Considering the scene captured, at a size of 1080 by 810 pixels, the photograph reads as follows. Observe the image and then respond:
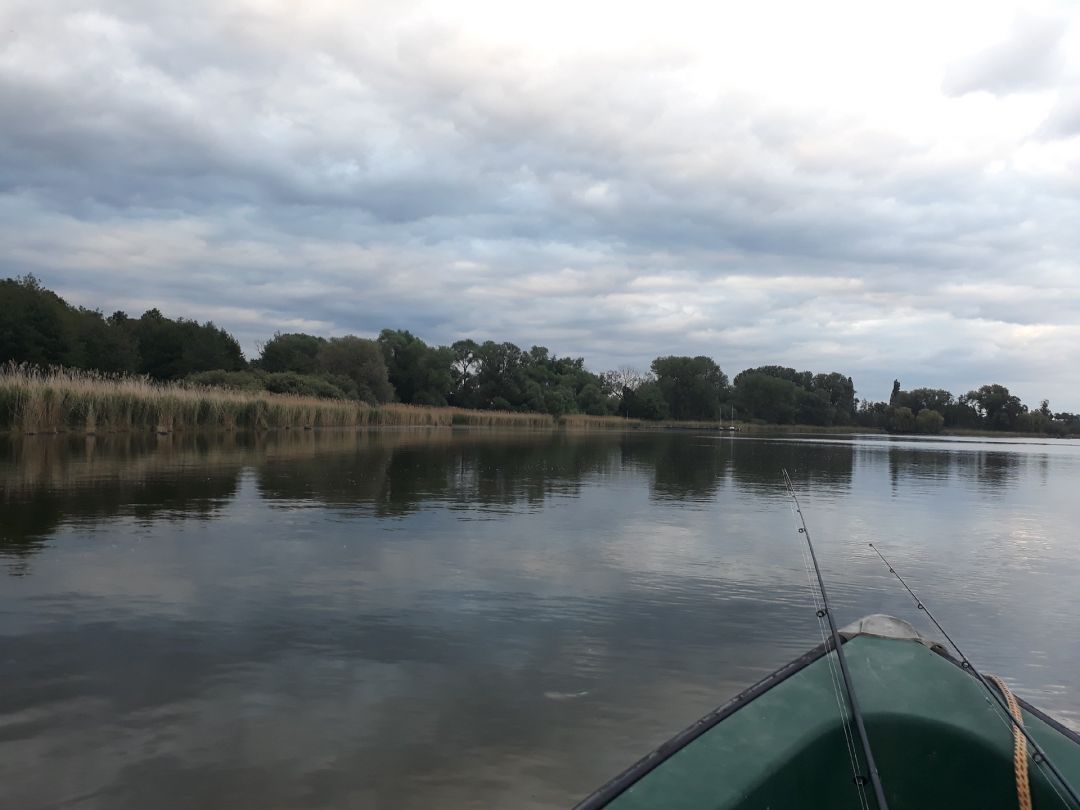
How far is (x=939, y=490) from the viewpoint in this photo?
16312 mm

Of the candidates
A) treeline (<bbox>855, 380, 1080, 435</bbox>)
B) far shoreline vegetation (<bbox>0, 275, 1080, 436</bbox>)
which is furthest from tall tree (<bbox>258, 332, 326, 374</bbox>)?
treeline (<bbox>855, 380, 1080, 435</bbox>)

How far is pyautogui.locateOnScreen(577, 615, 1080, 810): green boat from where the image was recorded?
2.26m

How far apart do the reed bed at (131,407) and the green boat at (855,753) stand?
2328 cm

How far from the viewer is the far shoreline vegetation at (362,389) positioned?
82.8ft

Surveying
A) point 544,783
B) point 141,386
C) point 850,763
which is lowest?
point 544,783

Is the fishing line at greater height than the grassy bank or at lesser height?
lesser

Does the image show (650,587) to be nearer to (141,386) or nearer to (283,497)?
(283,497)

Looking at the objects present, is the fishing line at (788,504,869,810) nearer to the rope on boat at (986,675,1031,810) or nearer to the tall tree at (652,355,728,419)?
the rope on boat at (986,675,1031,810)

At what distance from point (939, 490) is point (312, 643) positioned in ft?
49.9

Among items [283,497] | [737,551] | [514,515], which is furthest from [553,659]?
[283,497]

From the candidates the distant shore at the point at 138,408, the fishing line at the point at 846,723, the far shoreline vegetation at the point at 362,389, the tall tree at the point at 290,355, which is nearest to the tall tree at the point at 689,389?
the far shoreline vegetation at the point at 362,389

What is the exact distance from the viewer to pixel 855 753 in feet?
8.34

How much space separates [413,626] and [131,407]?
22.9 m

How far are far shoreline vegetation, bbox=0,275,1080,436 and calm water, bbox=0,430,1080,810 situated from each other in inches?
554
